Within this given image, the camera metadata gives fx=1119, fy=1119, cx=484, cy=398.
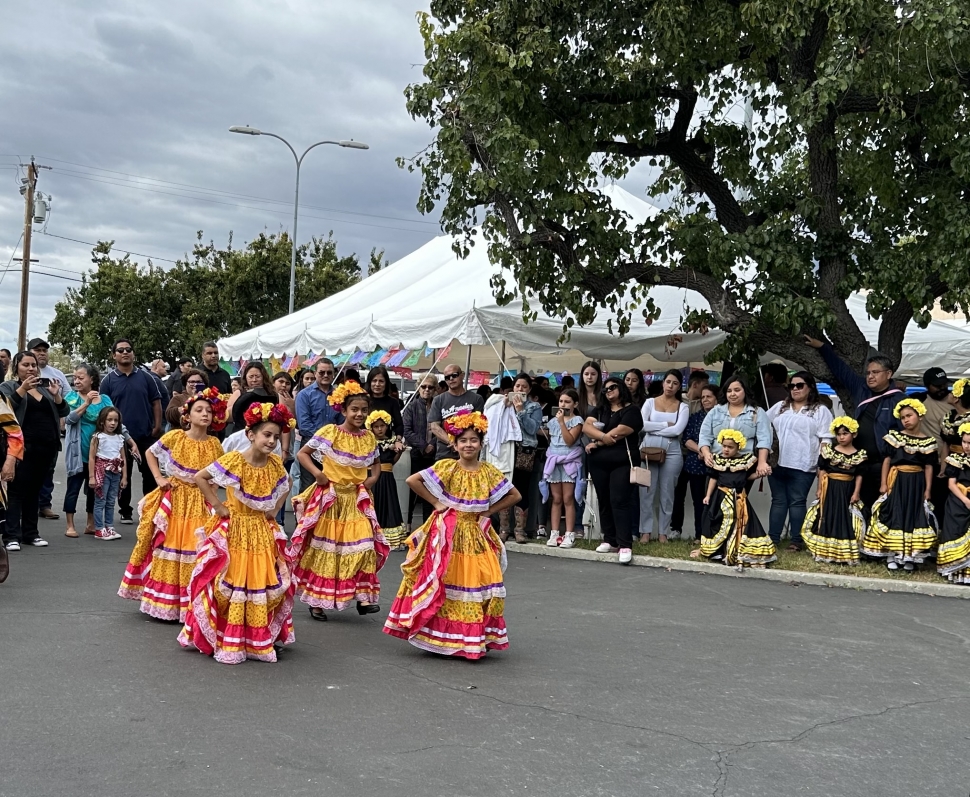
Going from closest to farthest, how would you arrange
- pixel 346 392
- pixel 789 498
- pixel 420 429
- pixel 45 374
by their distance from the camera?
pixel 346 392
pixel 789 498
pixel 45 374
pixel 420 429

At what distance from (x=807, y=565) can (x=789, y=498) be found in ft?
3.49

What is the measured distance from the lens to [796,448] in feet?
38.1

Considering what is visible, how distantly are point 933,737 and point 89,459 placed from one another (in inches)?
367

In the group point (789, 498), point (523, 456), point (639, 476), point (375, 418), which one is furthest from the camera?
point (523, 456)

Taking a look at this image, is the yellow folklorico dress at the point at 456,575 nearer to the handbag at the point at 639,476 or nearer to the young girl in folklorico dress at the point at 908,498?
the handbag at the point at 639,476

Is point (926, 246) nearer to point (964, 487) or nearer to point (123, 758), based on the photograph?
point (964, 487)

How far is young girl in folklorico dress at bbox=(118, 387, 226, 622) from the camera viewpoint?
7746mm

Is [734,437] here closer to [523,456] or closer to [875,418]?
[875,418]

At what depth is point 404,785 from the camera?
4430mm

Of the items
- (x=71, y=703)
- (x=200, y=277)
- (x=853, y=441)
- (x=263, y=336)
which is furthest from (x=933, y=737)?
(x=200, y=277)

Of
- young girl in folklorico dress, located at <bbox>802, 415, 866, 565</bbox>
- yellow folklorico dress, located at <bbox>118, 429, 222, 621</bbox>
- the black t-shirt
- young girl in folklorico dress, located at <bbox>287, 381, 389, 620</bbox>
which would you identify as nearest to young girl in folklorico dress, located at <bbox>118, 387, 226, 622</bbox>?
yellow folklorico dress, located at <bbox>118, 429, 222, 621</bbox>

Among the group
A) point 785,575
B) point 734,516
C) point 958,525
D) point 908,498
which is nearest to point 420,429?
point 734,516

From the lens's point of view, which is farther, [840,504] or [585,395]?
[585,395]

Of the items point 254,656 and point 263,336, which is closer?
point 254,656
